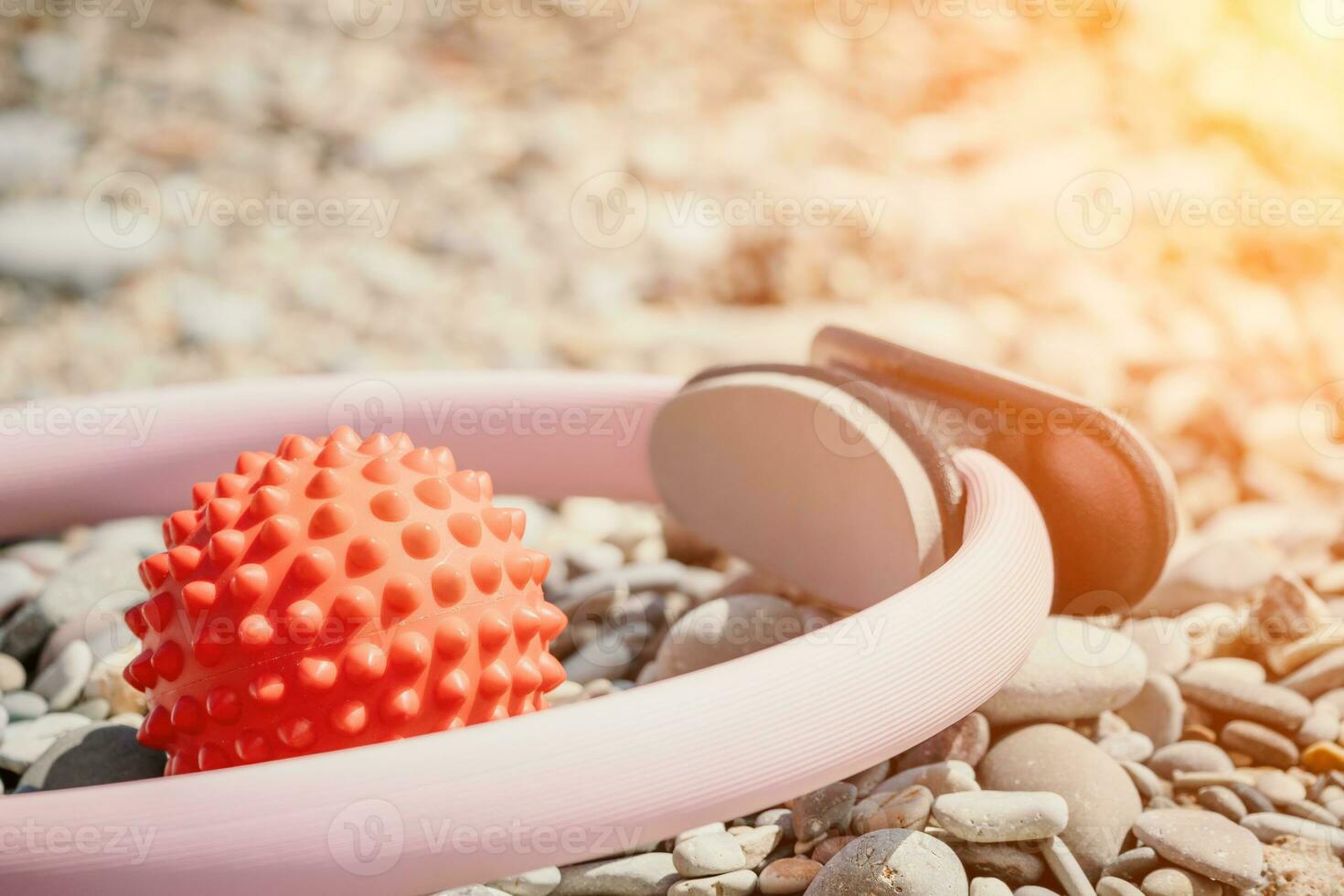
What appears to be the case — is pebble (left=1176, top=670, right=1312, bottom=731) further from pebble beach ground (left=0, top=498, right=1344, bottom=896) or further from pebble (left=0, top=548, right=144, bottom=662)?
pebble (left=0, top=548, right=144, bottom=662)

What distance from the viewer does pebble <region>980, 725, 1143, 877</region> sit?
2441 mm

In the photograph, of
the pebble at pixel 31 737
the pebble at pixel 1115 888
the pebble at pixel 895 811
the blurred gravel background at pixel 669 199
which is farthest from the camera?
the blurred gravel background at pixel 669 199

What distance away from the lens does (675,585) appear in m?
3.69

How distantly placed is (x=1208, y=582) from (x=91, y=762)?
313 cm

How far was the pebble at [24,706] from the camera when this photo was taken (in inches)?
119

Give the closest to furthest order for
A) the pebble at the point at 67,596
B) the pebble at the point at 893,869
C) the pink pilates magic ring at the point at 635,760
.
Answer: the pink pilates magic ring at the point at 635,760 < the pebble at the point at 893,869 < the pebble at the point at 67,596

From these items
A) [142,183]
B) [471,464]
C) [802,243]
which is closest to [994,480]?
[471,464]

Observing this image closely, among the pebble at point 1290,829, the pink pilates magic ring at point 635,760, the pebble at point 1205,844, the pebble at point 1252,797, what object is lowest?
the pebble at point 1252,797

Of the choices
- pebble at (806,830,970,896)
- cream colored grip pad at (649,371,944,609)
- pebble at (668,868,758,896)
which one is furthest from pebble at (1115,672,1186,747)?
pebble at (668,868,758,896)

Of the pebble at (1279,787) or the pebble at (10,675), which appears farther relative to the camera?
the pebble at (10,675)

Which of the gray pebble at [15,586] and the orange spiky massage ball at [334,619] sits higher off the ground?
the orange spiky massage ball at [334,619]

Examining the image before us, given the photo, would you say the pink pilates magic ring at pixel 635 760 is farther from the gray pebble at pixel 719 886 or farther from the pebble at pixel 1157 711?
the pebble at pixel 1157 711

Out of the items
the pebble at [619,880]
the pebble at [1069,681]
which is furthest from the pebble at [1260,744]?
the pebble at [619,880]

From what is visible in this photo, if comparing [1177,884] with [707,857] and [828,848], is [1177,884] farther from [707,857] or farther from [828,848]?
[707,857]
